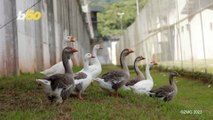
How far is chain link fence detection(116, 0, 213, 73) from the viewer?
12.6 metres

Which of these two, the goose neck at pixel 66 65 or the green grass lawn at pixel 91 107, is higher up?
the goose neck at pixel 66 65

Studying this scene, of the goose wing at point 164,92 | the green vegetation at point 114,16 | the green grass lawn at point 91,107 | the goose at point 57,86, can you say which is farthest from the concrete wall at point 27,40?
the green vegetation at point 114,16

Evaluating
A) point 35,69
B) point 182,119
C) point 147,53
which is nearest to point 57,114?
point 182,119

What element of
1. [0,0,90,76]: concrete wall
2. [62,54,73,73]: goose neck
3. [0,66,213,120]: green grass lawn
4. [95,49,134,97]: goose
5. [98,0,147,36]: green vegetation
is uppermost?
[98,0,147,36]: green vegetation

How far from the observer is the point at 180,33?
1639cm

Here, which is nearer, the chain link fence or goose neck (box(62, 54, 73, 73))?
goose neck (box(62, 54, 73, 73))

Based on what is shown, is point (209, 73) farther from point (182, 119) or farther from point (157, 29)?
point (157, 29)

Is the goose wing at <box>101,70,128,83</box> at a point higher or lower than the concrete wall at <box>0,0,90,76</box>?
lower

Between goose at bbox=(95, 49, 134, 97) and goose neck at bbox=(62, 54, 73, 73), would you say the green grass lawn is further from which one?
goose neck at bbox=(62, 54, 73, 73)

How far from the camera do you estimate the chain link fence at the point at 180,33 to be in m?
12.6

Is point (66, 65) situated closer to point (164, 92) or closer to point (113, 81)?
point (113, 81)

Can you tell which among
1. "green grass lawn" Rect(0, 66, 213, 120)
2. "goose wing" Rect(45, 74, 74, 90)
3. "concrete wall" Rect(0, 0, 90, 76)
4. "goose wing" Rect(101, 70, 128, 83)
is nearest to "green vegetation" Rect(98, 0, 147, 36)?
"concrete wall" Rect(0, 0, 90, 76)

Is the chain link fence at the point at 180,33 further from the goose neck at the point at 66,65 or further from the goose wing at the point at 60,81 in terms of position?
the goose wing at the point at 60,81

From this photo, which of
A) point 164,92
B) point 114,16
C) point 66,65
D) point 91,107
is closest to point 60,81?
point 91,107
